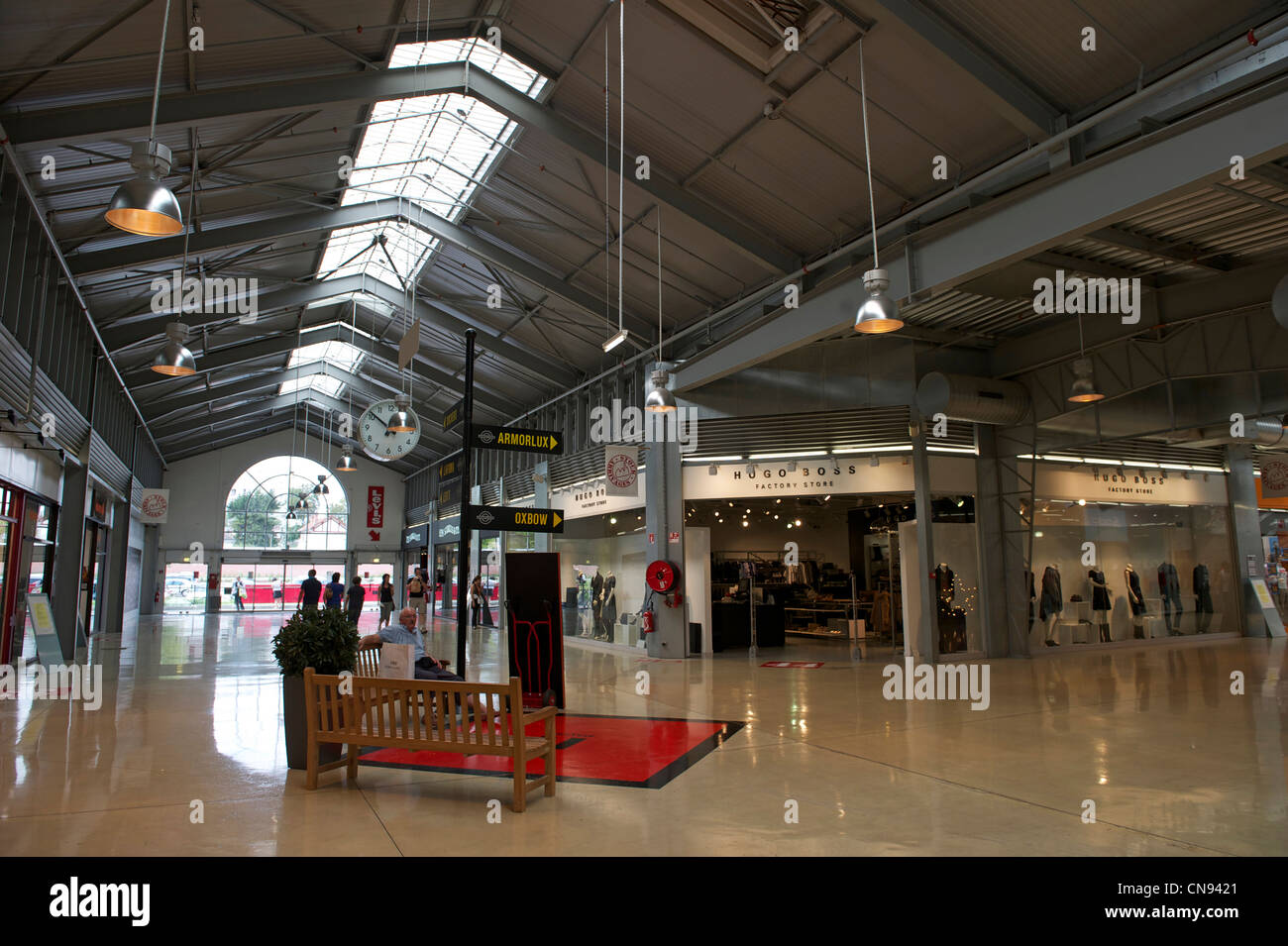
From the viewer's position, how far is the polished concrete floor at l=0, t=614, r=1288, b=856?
13.4ft

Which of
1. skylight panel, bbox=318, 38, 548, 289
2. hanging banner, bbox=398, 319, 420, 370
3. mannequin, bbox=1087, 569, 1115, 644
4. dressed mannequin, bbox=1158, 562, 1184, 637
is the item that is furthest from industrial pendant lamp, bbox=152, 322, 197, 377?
dressed mannequin, bbox=1158, 562, 1184, 637

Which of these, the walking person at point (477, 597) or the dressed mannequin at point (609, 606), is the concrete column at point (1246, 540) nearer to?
the dressed mannequin at point (609, 606)

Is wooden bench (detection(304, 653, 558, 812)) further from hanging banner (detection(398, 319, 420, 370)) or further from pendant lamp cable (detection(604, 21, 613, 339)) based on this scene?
pendant lamp cable (detection(604, 21, 613, 339))

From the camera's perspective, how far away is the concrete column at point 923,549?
1292cm

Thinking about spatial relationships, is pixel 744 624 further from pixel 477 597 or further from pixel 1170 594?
pixel 477 597

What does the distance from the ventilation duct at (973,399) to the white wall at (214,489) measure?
2575cm

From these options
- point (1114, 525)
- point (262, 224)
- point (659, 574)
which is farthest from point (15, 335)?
point (1114, 525)

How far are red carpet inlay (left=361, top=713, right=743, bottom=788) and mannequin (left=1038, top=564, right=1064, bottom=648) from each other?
9.39 m

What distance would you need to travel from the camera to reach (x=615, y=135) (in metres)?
10.6

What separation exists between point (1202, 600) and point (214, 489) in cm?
3483

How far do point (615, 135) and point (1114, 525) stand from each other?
42.0 feet

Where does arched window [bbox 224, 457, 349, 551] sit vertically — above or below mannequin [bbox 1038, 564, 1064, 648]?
above

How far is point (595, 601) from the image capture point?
18203mm

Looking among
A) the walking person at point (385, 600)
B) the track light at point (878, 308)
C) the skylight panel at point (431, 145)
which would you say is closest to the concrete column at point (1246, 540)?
the track light at point (878, 308)
